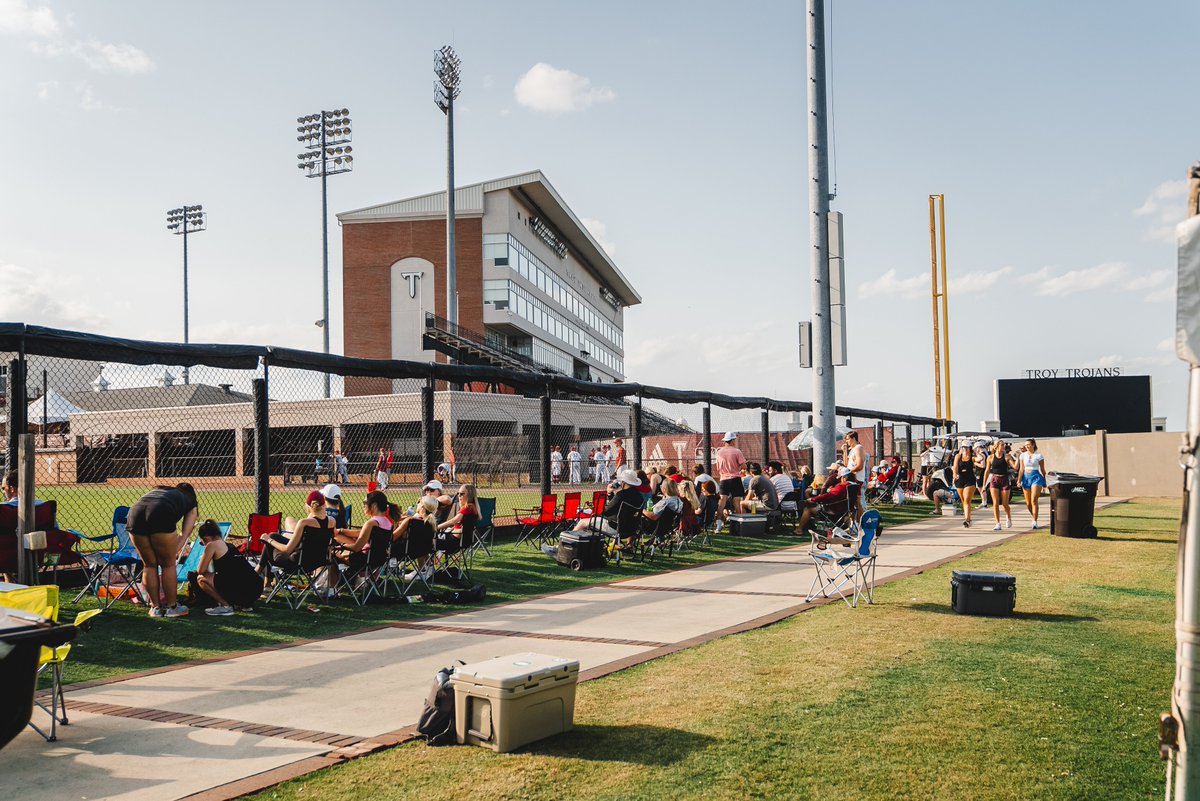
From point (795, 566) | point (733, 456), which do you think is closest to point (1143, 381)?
point (733, 456)

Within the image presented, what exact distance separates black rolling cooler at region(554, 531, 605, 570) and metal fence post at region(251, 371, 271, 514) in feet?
13.0

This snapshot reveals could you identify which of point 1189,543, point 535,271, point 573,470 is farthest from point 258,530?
point 535,271

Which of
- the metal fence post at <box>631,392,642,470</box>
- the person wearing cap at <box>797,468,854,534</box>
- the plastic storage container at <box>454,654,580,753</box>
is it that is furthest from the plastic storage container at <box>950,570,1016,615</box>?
the metal fence post at <box>631,392,642,470</box>

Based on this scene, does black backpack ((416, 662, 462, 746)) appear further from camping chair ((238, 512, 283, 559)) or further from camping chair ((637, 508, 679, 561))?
camping chair ((637, 508, 679, 561))

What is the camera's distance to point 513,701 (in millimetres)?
5152

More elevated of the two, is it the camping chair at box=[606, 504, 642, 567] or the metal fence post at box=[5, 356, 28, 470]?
the metal fence post at box=[5, 356, 28, 470]

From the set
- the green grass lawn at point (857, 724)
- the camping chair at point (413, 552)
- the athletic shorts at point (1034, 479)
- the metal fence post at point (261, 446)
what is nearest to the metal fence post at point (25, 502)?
the camping chair at point (413, 552)

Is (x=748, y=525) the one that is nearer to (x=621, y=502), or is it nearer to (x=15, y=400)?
(x=621, y=502)

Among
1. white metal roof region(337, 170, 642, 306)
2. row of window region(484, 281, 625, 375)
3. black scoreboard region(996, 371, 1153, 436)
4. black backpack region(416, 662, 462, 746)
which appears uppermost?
white metal roof region(337, 170, 642, 306)

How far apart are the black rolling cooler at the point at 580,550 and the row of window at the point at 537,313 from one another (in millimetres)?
50019

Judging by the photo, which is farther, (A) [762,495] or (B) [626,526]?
(A) [762,495]

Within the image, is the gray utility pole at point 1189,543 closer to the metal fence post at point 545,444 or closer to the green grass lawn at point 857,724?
the green grass lawn at point 857,724

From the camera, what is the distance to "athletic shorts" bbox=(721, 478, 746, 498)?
1894 centimetres

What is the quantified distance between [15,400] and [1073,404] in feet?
148
